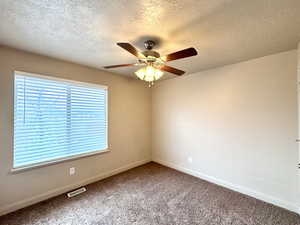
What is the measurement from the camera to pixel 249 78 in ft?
8.10

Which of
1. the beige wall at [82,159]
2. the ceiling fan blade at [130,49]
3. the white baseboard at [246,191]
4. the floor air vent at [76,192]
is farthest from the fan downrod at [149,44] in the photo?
the white baseboard at [246,191]

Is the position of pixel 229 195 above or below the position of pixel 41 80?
below

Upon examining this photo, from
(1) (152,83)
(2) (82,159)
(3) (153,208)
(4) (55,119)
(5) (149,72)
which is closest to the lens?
(5) (149,72)

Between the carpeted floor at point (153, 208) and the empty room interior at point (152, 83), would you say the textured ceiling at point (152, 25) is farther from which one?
the carpeted floor at point (153, 208)

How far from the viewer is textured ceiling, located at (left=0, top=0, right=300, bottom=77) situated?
Result: 126cm

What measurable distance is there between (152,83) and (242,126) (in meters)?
1.77

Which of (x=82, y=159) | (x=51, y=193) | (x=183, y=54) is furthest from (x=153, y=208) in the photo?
(x=183, y=54)

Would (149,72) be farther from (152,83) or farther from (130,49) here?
(152,83)

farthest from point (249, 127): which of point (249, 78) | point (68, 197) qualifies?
point (68, 197)

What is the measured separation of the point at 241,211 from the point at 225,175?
29.2 inches

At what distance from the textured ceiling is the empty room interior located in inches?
0.5

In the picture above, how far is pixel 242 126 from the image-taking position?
2561 mm

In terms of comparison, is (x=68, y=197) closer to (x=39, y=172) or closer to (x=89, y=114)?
(x=39, y=172)

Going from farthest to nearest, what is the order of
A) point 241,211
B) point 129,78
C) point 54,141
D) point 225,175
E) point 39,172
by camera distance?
1. point 129,78
2. point 225,175
3. point 54,141
4. point 39,172
5. point 241,211
